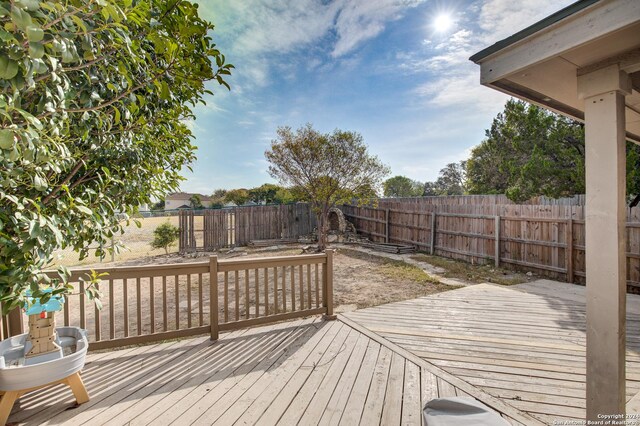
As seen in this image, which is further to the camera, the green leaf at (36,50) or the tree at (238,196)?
the tree at (238,196)

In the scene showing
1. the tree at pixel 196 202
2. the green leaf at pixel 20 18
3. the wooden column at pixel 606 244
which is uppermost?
the tree at pixel 196 202

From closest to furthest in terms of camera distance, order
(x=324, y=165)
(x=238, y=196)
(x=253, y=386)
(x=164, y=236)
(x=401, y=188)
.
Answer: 1. (x=253, y=386)
2. (x=324, y=165)
3. (x=164, y=236)
4. (x=238, y=196)
5. (x=401, y=188)

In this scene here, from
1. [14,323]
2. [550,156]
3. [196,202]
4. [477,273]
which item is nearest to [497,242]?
[477,273]

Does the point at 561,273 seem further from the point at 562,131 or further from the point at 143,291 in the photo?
the point at 143,291

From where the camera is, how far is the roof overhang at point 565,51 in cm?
123

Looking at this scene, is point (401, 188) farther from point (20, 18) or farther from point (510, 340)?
point (20, 18)


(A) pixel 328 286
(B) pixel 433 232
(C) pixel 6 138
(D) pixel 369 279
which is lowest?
(D) pixel 369 279

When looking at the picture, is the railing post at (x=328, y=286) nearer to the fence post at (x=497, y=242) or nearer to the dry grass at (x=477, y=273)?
the dry grass at (x=477, y=273)

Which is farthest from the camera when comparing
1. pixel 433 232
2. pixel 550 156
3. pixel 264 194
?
pixel 264 194

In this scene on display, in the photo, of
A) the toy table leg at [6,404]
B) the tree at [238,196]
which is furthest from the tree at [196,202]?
the toy table leg at [6,404]

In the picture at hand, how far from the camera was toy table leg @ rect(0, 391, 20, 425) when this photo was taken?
5.59 ft

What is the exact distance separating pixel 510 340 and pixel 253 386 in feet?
8.57

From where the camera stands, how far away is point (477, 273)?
666 centimetres

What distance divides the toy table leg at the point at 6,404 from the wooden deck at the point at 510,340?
115 inches
